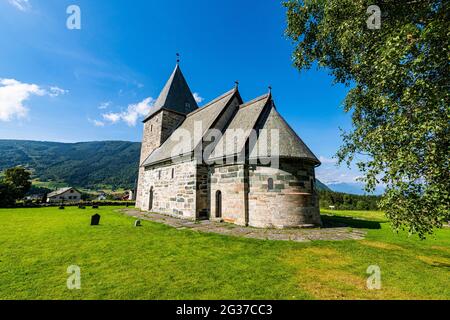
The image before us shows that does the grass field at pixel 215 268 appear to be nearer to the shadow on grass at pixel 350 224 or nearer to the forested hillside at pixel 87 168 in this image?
the shadow on grass at pixel 350 224

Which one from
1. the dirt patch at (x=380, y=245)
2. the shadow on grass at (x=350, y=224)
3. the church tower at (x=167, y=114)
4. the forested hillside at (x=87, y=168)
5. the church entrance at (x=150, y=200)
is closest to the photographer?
the dirt patch at (x=380, y=245)

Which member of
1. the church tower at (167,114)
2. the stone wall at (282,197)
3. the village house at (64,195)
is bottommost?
the village house at (64,195)

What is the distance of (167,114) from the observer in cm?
2284

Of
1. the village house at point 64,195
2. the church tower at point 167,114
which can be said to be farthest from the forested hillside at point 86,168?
the church tower at point 167,114

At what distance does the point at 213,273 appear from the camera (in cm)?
511

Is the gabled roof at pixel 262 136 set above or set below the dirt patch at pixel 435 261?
above

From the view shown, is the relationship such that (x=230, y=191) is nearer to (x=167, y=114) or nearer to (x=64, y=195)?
(x=167, y=114)

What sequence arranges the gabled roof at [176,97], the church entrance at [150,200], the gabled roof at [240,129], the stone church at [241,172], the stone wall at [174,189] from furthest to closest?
the gabled roof at [176,97] < the church entrance at [150,200] < the stone wall at [174,189] < the gabled roof at [240,129] < the stone church at [241,172]

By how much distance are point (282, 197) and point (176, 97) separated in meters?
18.7

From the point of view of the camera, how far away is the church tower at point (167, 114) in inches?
894

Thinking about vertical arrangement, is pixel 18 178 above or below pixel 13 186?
above

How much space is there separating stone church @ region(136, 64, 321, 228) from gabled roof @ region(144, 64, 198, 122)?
6.15 m

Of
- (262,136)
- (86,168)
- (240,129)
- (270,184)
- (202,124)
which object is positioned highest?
(86,168)

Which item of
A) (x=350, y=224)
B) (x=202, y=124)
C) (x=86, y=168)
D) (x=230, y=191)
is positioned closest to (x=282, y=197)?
(x=230, y=191)
